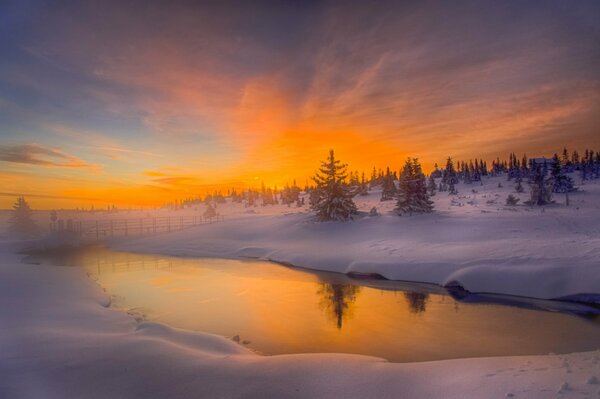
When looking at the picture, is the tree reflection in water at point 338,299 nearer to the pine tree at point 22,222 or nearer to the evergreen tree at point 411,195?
the evergreen tree at point 411,195

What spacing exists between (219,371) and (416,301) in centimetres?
1339

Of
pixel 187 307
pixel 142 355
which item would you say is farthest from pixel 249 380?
pixel 187 307

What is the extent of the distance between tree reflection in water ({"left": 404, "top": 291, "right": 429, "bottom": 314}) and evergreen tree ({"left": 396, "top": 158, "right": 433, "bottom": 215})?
70.4 feet

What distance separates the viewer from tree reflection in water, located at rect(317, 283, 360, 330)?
641 inches

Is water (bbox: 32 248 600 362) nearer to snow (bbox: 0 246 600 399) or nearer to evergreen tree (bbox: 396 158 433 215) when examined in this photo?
snow (bbox: 0 246 600 399)

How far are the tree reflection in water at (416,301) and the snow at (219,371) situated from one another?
7241mm

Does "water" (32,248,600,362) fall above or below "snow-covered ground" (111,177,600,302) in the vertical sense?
below

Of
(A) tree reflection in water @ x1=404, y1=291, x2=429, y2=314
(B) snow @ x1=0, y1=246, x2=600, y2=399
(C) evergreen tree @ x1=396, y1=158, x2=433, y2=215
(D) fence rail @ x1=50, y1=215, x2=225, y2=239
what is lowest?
(A) tree reflection in water @ x1=404, y1=291, x2=429, y2=314

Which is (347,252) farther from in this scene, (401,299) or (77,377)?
(77,377)

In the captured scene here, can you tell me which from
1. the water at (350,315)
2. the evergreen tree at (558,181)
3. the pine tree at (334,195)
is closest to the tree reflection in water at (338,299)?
the water at (350,315)

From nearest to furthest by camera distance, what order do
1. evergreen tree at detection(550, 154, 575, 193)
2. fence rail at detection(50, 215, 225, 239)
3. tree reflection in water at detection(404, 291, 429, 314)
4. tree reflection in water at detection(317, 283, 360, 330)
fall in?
tree reflection in water at detection(317, 283, 360, 330), tree reflection in water at detection(404, 291, 429, 314), fence rail at detection(50, 215, 225, 239), evergreen tree at detection(550, 154, 575, 193)

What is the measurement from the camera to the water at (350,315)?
477 inches

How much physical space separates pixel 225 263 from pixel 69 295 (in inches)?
648

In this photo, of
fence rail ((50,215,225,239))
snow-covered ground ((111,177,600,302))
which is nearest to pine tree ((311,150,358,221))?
snow-covered ground ((111,177,600,302))
